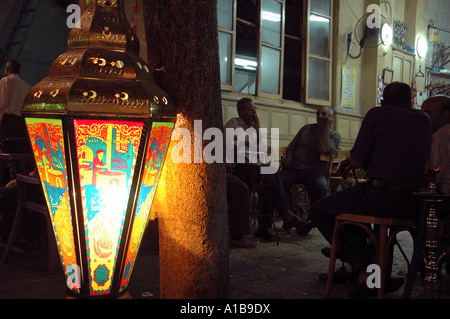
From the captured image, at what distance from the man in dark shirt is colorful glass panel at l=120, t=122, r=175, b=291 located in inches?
64.3

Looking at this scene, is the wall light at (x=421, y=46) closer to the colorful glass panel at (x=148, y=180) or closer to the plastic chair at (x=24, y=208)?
the plastic chair at (x=24, y=208)

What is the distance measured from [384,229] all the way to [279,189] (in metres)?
2.21

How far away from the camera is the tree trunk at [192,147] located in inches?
77.5

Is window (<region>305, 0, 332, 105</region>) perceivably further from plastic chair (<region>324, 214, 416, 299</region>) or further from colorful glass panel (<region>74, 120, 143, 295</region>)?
colorful glass panel (<region>74, 120, 143, 295</region>)

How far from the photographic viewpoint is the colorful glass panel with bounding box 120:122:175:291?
1.60 meters

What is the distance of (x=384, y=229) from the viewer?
2.68m

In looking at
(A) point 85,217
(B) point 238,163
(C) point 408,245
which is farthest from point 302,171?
(A) point 85,217

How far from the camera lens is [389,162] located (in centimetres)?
281

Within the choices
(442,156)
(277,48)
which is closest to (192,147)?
(442,156)

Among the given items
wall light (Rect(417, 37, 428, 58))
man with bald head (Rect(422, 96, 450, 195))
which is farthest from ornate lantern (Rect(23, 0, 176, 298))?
wall light (Rect(417, 37, 428, 58))

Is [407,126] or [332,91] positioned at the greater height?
[332,91]

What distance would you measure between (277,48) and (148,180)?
606 centimetres
